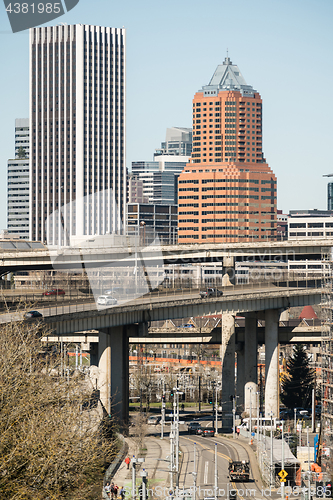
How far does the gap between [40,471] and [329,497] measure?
30.0m

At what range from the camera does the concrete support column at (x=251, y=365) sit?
98.6 meters

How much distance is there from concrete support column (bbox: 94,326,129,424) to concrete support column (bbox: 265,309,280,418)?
2033 cm

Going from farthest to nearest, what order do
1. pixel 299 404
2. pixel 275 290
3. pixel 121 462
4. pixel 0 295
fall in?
pixel 299 404 → pixel 275 290 → pixel 0 295 → pixel 121 462

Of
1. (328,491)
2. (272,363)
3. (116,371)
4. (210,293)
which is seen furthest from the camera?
(272,363)

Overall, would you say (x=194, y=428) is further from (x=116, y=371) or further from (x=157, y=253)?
(x=157, y=253)

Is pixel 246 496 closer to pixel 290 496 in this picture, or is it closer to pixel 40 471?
pixel 290 496

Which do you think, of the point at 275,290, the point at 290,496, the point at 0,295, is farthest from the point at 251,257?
the point at 290,496

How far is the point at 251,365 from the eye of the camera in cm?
10006

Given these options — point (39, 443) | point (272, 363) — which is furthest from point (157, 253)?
point (39, 443)

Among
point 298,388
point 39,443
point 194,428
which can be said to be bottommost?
point 194,428

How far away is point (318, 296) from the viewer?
319 ft

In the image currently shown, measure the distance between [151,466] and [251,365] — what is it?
36.9 meters

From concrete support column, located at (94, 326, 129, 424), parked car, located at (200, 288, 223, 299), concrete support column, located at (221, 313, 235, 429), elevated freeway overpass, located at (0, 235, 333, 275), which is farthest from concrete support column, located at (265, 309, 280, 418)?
concrete support column, located at (94, 326, 129, 424)

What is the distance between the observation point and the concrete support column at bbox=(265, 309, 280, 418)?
96.1 m
